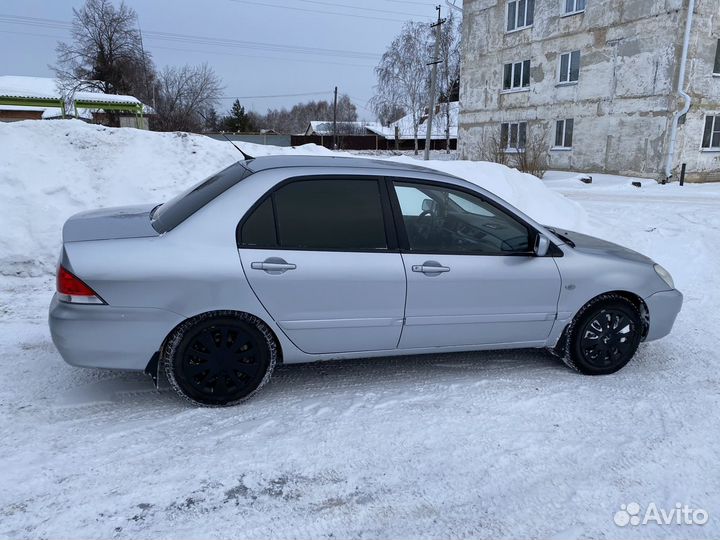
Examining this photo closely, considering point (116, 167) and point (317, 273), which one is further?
point (116, 167)

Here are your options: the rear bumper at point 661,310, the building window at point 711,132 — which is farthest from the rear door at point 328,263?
the building window at point 711,132

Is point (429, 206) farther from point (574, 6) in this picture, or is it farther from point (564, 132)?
point (574, 6)

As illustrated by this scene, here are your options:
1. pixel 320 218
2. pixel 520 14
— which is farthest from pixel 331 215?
pixel 520 14

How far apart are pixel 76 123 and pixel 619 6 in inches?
772

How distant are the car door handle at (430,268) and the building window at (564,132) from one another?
70.6 ft

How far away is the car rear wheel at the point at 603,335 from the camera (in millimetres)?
4094

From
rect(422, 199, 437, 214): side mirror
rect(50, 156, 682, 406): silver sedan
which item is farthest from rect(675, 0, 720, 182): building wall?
rect(422, 199, 437, 214): side mirror

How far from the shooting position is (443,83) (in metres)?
49.2

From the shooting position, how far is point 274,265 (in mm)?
3330

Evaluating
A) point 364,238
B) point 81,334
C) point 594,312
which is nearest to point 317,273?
point 364,238

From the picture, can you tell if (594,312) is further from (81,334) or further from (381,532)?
(81,334)

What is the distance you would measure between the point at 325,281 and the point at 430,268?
722mm

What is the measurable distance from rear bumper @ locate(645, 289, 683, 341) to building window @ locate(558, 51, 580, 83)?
67.7 feet

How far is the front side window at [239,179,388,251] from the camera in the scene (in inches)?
134
